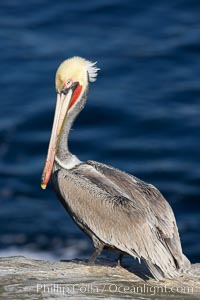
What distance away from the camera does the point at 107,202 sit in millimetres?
9820

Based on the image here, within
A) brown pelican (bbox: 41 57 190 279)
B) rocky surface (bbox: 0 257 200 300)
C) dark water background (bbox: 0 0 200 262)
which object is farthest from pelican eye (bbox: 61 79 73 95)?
dark water background (bbox: 0 0 200 262)

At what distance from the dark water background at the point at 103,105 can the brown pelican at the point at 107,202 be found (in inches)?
190

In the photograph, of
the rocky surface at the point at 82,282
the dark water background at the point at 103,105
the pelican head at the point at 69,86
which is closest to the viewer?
the rocky surface at the point at 82,282

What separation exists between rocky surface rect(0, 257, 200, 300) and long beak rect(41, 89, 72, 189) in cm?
100

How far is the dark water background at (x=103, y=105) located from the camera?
1611cm

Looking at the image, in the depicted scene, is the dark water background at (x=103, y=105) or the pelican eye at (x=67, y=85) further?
the dark water background at (x=103, y=105)

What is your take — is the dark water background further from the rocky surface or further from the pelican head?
the rocky surface

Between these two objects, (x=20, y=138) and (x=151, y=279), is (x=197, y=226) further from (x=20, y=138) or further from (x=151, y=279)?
(x=151, y=279)

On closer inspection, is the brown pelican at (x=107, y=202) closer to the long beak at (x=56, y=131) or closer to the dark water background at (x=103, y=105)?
the long beak at (x=56, y=131)

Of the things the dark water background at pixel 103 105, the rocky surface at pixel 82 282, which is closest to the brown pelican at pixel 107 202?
the rocky surface at pixel 82 282

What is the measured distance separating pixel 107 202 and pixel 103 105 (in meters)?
8.79

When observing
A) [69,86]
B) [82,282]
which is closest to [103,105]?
[69,86]

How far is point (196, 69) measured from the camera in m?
19.8

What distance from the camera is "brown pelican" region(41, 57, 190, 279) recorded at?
9.35 metres
